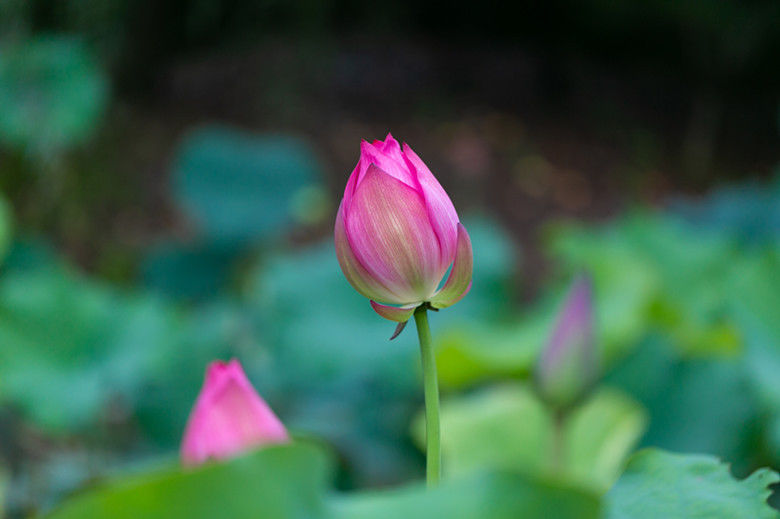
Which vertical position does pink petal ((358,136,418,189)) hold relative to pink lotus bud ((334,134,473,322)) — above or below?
above

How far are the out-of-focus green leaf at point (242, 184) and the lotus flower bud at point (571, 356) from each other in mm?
1053

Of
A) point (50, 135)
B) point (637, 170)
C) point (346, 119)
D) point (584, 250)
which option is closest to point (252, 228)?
point (50, 135)

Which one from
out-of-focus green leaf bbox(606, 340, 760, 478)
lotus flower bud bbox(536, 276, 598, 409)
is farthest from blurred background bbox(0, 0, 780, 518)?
lotus flower bud bbox(536, 276, 598, 409)

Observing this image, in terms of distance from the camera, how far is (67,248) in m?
2.18

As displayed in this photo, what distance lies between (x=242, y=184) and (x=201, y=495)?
1.48 m

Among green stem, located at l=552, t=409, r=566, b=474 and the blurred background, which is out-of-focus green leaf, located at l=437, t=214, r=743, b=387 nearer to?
the blurred background

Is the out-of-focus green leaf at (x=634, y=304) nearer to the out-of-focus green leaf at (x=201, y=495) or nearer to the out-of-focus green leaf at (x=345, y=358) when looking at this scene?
the out-of-focus green leaf at (x=345, y=358)

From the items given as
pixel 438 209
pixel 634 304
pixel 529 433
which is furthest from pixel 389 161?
pixel 634 304

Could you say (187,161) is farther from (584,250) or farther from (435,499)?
(435,499)

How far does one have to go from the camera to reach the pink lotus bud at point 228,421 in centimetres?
25

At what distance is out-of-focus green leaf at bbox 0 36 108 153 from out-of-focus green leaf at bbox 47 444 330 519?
4.10 ft

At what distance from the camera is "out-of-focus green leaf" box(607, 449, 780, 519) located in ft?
0.82

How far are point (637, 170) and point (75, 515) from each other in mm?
3182

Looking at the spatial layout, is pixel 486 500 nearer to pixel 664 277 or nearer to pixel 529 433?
pixel 529 433
